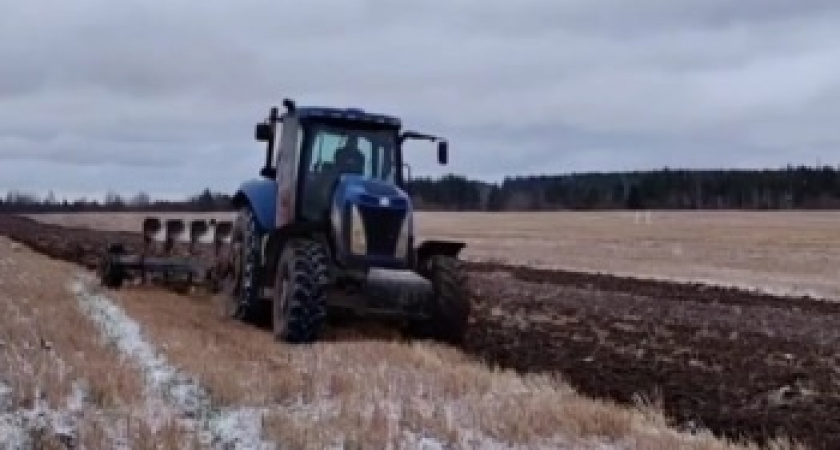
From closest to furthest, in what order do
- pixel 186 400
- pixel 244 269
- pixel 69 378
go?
1. pixel 186 400
2. pixel 69 378
3. pixel 244 269

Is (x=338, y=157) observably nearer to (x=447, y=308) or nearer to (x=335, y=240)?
(x=335, y=240)

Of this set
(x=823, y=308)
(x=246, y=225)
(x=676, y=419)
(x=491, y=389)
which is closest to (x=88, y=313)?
(x=246, y=225)

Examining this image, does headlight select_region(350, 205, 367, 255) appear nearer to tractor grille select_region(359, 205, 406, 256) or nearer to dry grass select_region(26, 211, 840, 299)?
tractor grille select_region(359, 205, 406, 256)

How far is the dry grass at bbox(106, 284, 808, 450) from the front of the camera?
340 inches

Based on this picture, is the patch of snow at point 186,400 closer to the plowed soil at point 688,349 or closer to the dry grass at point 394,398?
the dry grass at point 394,398

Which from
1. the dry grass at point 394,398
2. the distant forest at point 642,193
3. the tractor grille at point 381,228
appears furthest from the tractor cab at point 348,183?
the distant forest at point 642,193

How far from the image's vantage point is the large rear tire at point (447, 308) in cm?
1461

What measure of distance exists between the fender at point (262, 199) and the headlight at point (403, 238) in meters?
1.95

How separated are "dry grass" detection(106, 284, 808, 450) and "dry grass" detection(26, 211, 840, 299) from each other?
1868 centimetres

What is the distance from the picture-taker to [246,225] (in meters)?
16.7

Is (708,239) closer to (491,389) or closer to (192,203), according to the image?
(491,389)

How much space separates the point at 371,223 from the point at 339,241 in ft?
1.37

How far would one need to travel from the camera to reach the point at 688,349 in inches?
597

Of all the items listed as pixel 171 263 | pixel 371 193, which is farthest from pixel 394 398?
pixel 171 263
